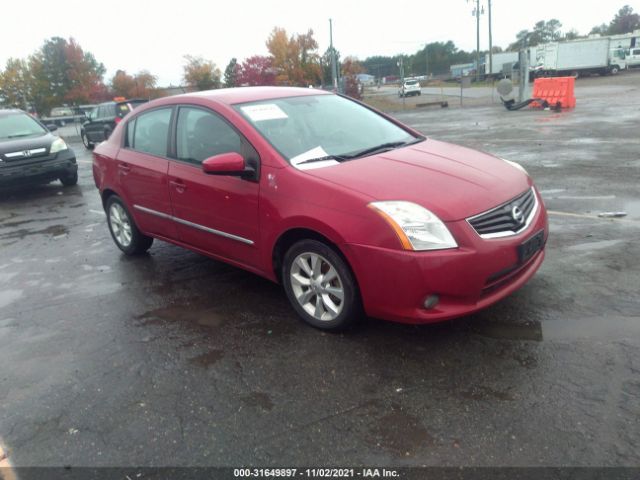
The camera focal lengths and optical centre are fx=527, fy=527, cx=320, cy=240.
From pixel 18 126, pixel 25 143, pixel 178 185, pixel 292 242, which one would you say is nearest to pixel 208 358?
pixel 292 242

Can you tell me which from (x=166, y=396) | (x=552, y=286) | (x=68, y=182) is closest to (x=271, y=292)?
(x=166, y=396)

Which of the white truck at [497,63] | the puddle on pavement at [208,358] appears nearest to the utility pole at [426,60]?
the white truck at [497,63]

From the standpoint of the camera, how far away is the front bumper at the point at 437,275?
3.13 meters

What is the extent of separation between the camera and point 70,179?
1084 centimetres

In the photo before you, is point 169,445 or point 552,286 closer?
point 169,445

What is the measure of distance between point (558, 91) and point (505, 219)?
19.5 meters

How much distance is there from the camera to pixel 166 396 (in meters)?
3.15

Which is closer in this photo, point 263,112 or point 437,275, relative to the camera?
point 437,275

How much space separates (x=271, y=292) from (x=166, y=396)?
160 cm

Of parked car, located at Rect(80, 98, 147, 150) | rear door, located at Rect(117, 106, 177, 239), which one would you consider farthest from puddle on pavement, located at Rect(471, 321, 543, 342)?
parked car, located at Rect(80, 98, 147, 150)

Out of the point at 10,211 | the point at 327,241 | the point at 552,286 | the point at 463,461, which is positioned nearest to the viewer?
the point at 463,461

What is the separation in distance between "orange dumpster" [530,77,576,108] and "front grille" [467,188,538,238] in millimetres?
18338

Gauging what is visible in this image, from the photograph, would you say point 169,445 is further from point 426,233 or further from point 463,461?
point 426,233

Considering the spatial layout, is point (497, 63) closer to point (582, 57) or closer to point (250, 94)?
point (582, 57)
